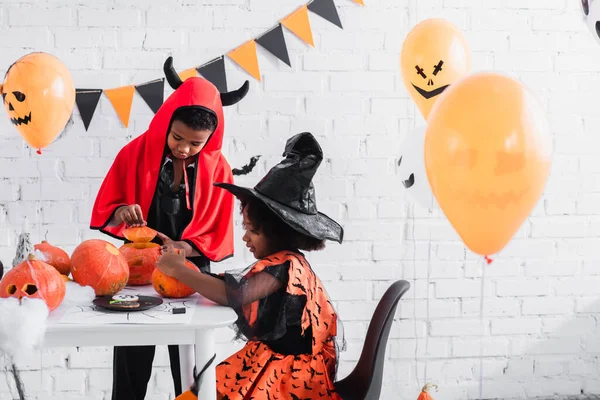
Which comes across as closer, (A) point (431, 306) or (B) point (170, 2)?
(B) point (170, 2)

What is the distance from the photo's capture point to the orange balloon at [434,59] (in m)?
2.17

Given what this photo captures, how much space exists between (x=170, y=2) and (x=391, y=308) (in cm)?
148

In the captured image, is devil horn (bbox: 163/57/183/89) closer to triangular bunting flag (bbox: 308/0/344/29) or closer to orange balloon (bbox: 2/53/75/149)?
orange balloon (bbox: 2/53/75/149)

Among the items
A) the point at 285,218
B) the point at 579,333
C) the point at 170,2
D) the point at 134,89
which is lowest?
the point at 579,333

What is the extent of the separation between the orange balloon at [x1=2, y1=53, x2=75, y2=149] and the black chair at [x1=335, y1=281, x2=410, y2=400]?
3.64 feet

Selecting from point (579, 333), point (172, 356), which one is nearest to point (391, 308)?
point (172, 356)

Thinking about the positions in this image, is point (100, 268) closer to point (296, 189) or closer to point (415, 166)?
point (296, 189)

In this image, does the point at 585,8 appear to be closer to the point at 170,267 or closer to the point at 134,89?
the point at 170,267

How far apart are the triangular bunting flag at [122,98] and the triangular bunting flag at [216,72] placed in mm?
260

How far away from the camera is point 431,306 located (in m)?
2.85

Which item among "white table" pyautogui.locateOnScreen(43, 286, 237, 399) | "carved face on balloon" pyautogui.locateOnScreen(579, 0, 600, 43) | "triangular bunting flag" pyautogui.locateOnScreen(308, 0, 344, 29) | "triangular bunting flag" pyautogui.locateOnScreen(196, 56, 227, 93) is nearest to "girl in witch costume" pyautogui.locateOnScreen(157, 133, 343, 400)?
"white table" pyautogui.locateOnScreen(43, 286, 237, 399)

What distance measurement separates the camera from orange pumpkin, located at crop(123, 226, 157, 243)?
1.87 metres

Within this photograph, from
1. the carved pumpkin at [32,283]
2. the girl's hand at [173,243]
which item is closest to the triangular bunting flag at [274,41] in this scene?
the girl's hand at [173,243]

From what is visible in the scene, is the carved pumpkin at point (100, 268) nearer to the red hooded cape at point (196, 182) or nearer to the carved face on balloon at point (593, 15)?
the red hooded cape at point (196, 182)
